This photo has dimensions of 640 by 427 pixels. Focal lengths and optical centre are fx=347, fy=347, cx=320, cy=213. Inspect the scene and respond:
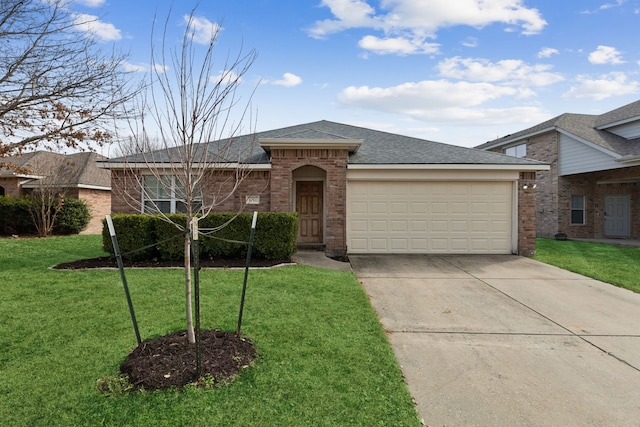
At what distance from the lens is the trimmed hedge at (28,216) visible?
15609 mm

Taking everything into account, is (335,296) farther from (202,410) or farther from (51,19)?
(51,19)

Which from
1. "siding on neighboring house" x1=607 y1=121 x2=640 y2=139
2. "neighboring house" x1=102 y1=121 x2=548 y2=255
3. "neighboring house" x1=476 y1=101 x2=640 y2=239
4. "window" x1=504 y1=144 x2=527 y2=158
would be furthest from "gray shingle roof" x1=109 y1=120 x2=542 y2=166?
"siding on neighboring house" x1=607 y1=121 x2=640 y2=139

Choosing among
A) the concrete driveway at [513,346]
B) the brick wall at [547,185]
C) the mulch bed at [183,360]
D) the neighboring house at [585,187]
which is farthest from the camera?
the brick wall at [547,185]

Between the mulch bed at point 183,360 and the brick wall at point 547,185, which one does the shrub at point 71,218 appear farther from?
the brick wall at point 547,185

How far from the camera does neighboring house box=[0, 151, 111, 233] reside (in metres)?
16.3

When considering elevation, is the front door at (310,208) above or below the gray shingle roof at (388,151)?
below

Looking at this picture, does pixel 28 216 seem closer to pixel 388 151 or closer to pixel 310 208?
pixel 310 208

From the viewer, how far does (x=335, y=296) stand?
592 cm

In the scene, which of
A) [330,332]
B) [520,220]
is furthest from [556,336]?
[520,220]

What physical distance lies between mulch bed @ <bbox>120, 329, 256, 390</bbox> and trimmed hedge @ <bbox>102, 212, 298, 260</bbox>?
189 inches

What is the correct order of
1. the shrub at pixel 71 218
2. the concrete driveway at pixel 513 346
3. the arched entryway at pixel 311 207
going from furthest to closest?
1. the shrub at pixel 71 218
2. the arched entryway at pixel 311 207
3. the concrete driveway at pixel 513 346

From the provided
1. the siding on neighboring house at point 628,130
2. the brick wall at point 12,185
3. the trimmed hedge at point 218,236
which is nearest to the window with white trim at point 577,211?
the siding on neighboring house at point 628,130

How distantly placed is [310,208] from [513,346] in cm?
822

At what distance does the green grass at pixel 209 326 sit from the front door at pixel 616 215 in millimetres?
16789
